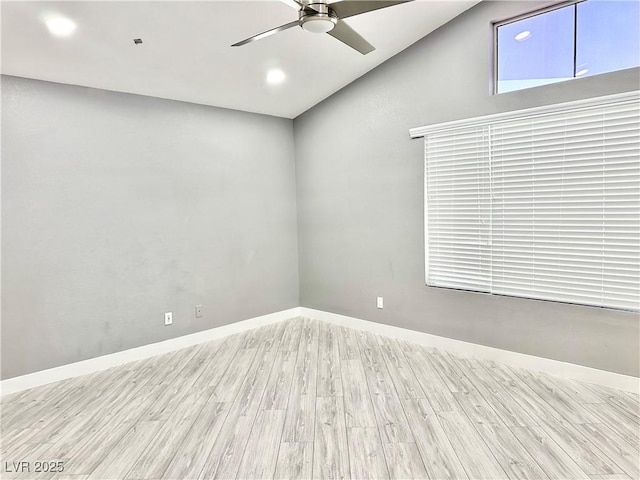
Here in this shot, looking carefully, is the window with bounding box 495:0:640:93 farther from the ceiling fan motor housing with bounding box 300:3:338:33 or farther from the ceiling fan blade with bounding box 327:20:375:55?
the ceiling fan motor housing with bounding box 300:3:338:33

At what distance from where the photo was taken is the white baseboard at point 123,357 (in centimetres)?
287

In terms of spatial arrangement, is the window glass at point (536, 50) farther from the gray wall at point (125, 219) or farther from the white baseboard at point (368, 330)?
the gray wall at point (125, 219)

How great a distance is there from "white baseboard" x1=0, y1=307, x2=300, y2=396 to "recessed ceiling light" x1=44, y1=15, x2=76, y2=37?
8.35 feet

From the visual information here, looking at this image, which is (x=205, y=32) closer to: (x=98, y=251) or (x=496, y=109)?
(x=98, y=251)

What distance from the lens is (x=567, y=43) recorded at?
286cm

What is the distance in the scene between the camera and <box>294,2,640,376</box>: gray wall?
9.34ft

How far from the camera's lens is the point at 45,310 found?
2.97 m

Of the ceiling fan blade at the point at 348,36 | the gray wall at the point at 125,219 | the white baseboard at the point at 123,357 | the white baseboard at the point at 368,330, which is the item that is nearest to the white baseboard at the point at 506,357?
the white baseboard at the point at 368,330

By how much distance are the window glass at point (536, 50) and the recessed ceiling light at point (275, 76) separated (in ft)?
6.47

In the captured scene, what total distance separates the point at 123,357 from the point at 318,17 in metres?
3.23

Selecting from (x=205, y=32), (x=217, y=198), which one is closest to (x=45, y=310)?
(x=217, y=198)

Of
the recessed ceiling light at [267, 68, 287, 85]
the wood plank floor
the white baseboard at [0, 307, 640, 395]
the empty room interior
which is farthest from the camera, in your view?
the recessed ceiling light at [267, 68, 287, 85]

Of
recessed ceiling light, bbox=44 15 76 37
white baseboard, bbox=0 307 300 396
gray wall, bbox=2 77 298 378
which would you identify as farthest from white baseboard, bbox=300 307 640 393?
recessed ceiling light, bbox=44 15 76 37

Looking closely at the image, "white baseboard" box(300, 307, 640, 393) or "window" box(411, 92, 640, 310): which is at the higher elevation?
"window" box(411, 92, 640, 310)
